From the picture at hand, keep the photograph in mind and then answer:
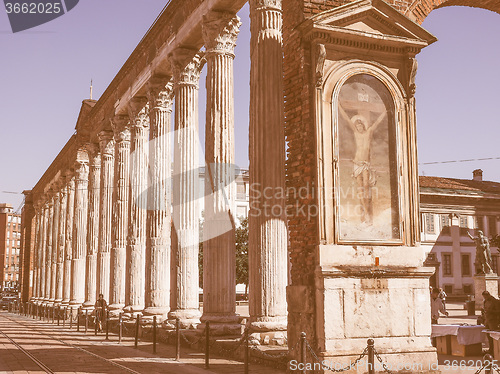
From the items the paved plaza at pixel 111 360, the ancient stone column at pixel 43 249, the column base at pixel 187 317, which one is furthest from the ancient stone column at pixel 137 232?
the ancient stone column at pixel 43 249

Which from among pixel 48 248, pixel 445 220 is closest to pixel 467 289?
pixel 445 220

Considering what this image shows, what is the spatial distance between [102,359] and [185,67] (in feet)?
28.0

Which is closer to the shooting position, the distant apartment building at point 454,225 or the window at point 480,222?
the distant apartment building at point 454,225

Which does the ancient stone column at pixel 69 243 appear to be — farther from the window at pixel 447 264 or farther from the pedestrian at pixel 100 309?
the window at pixel 447 264

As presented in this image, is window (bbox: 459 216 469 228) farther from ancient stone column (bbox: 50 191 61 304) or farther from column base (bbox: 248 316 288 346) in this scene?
column base (bbox: 248 316 288 346)

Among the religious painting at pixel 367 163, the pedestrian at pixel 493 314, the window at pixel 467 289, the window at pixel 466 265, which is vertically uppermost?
the religious painting at pixel 367 163

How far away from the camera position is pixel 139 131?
74.4ft

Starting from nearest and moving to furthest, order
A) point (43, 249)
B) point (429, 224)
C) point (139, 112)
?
point (139, 112)
point (43, 249)
point (429, 224)

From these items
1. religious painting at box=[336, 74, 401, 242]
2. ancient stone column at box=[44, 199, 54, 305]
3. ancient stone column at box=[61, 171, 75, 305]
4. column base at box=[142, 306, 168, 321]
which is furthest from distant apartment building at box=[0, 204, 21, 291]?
religious painting at box=[336, 74, 401, 242]

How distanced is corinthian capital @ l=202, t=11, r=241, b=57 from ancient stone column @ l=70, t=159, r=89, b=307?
1907cm

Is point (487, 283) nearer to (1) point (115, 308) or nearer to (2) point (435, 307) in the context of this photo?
(2) point (435, 307)

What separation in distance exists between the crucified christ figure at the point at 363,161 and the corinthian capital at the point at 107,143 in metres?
19.3

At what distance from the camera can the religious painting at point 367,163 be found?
31.9 feet

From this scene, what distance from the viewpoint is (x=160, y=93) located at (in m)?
20.4
